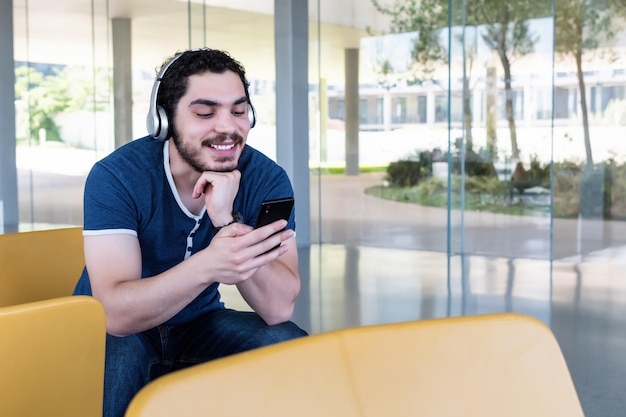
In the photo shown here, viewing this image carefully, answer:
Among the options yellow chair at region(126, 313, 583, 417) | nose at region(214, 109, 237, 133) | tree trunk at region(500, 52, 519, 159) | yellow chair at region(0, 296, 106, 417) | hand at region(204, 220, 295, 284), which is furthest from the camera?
tree trunk at region(500, 52, 519, 159)

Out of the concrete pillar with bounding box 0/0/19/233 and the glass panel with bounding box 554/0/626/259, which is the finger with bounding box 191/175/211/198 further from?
the concrete pillar with bounding box 0/0/19/233

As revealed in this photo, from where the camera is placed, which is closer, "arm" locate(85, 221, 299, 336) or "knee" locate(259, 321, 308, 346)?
"arm" locate(85, 221, 299, 336)

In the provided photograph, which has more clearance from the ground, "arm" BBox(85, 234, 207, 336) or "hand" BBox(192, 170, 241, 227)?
"hand" BBox(192, 170, 241, 227)

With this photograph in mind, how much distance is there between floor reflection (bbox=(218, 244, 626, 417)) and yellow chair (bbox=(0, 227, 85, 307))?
6.71 ft

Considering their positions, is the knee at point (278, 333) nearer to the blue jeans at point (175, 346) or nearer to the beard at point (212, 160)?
the blue jeans at point (175, 346)

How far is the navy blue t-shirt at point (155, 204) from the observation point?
Result: 1902 mm

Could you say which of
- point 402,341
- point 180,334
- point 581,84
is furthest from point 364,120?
point 402,341

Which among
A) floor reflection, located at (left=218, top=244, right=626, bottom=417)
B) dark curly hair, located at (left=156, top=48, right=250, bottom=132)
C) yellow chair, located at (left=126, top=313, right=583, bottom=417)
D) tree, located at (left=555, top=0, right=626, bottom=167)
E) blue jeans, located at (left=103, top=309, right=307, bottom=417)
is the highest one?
tree, located at (left=555, top=0, right=626, bottom=167)

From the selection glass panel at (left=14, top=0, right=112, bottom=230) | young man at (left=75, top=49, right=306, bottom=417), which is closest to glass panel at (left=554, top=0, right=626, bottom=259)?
glass panel at (left=14, top=0, right=112, bottom=230)

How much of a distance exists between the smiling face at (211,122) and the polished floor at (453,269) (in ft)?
6.54

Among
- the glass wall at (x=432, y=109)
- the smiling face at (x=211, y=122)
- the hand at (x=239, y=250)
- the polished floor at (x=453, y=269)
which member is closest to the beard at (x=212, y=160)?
the smiling face at (x=211, y=122)

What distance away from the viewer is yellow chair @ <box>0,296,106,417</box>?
1.36 m

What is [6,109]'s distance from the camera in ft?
32.7

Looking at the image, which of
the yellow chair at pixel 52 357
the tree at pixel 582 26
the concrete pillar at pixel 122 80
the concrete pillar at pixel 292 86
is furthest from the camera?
the concrete pillar at pixel 122 80
